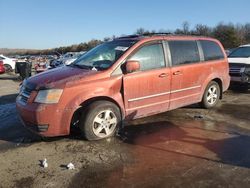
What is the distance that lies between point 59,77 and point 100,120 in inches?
40.4

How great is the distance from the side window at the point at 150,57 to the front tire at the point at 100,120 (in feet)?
3.36

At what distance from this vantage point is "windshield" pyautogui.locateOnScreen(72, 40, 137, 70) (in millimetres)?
6062

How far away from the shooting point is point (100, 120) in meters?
5.64

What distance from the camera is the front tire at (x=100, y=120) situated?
5.48 metres

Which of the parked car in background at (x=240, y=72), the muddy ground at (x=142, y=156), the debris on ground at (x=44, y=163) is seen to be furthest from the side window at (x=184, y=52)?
the parked car in background at (x=240, y=72)

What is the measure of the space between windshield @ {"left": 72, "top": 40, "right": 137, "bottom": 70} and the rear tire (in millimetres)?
2505

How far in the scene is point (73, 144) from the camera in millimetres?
5488

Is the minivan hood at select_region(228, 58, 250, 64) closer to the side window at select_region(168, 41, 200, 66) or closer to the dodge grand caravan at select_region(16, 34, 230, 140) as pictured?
the dodge grand caravan at select_region(16, 34, 230, 140)

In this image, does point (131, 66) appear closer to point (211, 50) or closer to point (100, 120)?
point (100, 120)

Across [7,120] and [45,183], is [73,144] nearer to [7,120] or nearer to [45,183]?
[45,183]

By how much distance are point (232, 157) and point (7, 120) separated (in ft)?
16.0

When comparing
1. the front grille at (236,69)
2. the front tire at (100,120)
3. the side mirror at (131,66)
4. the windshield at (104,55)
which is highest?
the windshield at (104,55)

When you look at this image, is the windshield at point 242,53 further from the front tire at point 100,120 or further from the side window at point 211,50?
the front tire at point 100,120

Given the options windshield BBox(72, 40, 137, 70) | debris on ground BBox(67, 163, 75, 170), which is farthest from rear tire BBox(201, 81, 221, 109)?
debris on ground BBox(67, 163, 75, 170)
